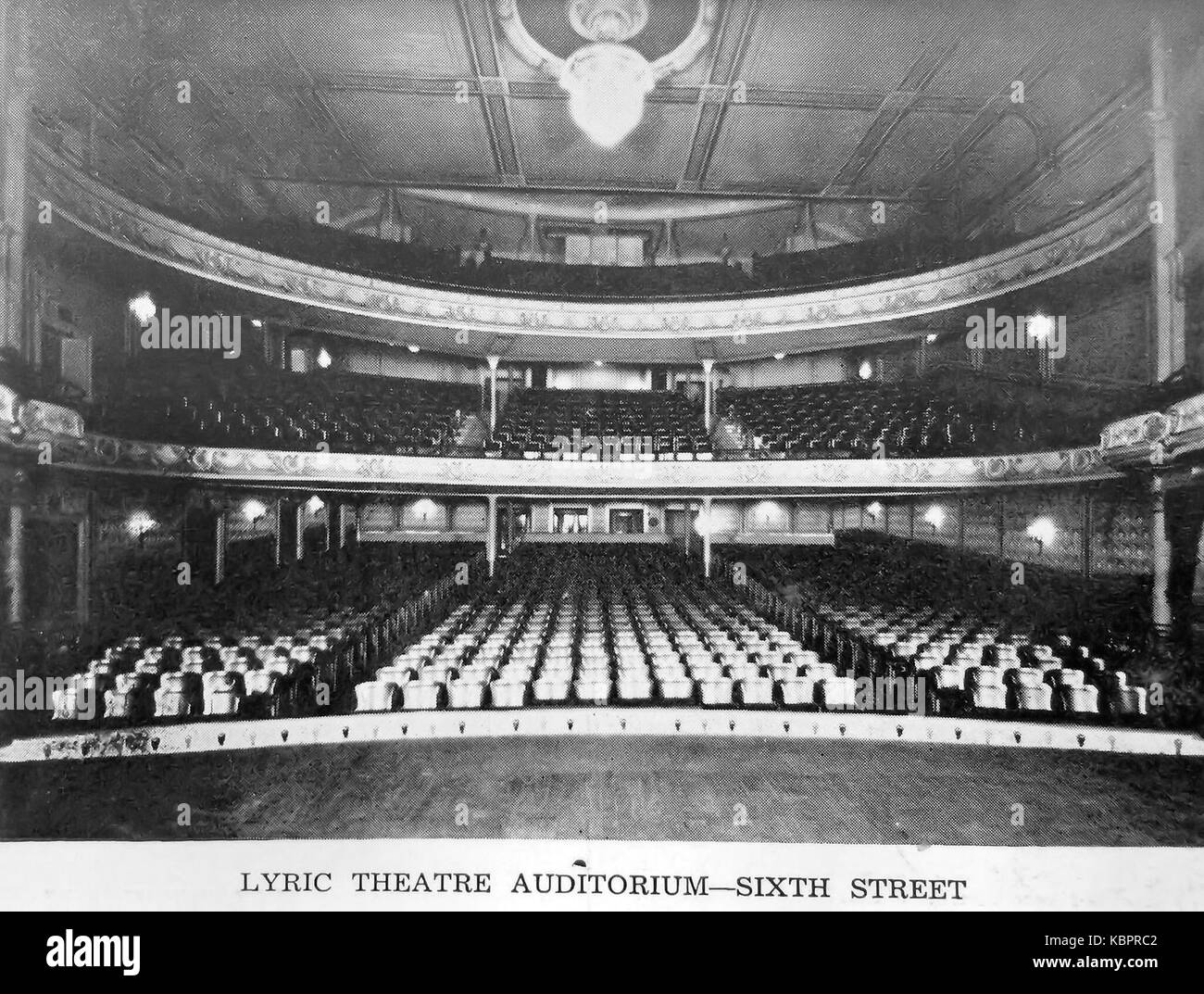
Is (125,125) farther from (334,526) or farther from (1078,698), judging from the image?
(1078,698)

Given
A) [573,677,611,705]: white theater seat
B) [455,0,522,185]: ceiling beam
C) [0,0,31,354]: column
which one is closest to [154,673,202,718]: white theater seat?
[0,0,31,354]: column

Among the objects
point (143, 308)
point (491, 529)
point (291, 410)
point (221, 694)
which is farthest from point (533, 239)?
point (221, 694)

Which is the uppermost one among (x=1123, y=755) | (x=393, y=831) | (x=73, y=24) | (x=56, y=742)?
(x=73, y=24)

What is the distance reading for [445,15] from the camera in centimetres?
404

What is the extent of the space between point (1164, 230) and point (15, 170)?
681 centimetres

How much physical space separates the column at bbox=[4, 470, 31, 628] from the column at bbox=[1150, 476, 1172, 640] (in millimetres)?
6639

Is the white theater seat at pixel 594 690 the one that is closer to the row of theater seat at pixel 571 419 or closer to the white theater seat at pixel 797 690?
the white theater seat at pixel 797 690

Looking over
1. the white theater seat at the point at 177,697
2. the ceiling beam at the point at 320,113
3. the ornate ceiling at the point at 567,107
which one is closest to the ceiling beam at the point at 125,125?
the ornate ceiling at the point at 567,107

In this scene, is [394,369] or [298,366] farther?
[394,369]

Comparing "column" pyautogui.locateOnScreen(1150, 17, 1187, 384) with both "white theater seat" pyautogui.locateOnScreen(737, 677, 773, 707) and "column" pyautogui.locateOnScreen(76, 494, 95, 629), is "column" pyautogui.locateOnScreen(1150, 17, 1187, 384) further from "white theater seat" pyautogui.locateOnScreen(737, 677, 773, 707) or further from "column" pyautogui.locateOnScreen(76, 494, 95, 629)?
"column" pyautogui.locateOnScreen(76, 494, 95, 629)

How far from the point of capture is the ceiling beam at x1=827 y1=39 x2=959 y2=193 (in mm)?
3877

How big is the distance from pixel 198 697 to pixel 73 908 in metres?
1.15

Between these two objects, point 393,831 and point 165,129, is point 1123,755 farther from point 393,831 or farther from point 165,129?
point 165,129
